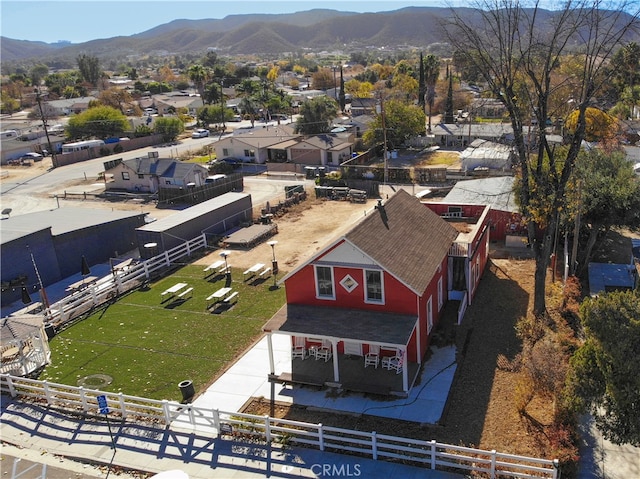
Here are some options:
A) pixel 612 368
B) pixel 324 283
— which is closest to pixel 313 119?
pixel 324 283

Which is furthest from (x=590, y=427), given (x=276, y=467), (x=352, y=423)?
(x=276, y=467)

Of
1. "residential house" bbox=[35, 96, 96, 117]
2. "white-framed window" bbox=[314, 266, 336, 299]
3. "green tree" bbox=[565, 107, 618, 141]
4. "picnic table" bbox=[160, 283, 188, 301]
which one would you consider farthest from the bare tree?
"residential house" bbox=[35, 96, 96, 117]

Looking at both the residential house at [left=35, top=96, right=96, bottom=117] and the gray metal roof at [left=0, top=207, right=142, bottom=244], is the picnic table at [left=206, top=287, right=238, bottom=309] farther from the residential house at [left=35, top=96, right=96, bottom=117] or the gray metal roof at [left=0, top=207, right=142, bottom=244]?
the residential house at [left=35, top=96, right=96, bottom=117]

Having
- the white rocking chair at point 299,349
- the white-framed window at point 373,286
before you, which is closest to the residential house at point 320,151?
the white rocking chair at point 299,349

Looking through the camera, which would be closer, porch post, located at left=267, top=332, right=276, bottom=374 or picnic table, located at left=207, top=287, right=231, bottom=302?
porch post, located at left=267, top=332, right=276, bottom=374

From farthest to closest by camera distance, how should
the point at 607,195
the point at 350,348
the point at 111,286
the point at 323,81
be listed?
the point at 323,81
the point at 111,286
the point at 607,195
the point at 350,348

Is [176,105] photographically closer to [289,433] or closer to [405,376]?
[405,376]

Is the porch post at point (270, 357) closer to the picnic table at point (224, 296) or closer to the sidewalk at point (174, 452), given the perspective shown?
the sidewalk at point (174, 452)
